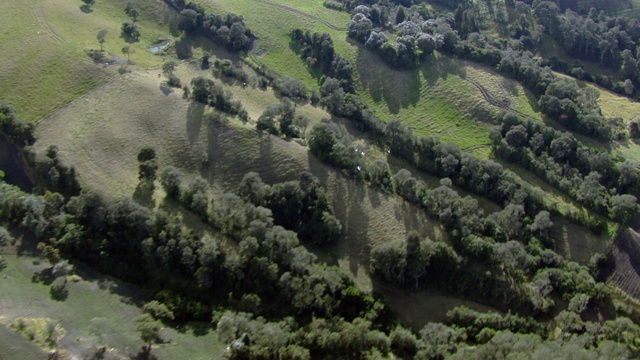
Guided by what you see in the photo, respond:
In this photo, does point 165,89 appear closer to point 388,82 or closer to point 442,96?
point 388,82

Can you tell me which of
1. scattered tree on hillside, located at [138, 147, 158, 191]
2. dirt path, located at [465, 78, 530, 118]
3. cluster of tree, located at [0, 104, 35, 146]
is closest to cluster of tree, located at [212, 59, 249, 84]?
scattered tree on hillside, located at [138, 147, 158, 191]

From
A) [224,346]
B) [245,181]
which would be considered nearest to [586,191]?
[245,181]

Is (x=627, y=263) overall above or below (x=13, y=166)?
above

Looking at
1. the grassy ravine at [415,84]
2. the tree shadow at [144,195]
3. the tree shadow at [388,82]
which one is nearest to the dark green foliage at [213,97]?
the tree shadow at [144,195]

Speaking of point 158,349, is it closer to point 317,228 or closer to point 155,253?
point 155,253

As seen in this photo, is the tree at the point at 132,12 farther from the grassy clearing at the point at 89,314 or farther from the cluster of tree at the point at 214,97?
the grassy clearing at the point at 89,314

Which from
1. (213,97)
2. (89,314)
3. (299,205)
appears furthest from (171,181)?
(89,314)

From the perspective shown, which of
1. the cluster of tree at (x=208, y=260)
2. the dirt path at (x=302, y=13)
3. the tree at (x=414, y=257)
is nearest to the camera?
the cluster of tree at (x=208, y=260)

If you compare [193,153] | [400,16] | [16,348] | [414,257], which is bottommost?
[16,348]
